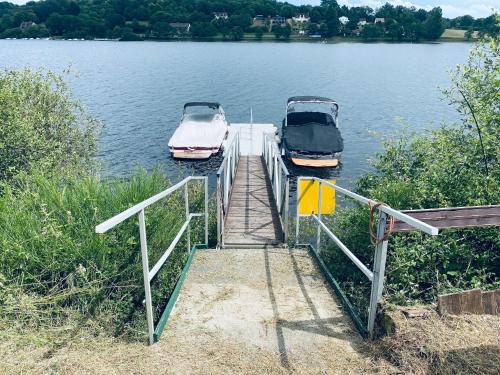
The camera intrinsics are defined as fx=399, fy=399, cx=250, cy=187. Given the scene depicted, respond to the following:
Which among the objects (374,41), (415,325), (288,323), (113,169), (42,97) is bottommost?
(113,169)

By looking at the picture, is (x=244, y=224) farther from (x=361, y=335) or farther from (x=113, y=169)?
(x=113, y=169)

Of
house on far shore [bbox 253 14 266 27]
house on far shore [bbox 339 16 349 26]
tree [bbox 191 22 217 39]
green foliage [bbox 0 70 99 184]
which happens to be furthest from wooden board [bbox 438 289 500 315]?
house on far shore [bbox 253 14 266 27]

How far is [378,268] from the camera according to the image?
125 inches

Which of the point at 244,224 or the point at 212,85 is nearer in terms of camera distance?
the point at 244,224

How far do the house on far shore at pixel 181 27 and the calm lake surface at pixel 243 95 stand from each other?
60.2 meters

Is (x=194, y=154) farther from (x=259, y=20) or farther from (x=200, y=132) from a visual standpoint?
(x=259, y=20)

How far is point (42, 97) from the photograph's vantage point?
35.4 ft

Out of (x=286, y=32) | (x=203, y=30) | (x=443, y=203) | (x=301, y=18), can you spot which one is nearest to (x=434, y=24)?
(x=286, y=32)

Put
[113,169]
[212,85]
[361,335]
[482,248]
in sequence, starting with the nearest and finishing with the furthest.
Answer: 1. [361,335]
2. [482,248]
3. [113,169]
4. [212,85]

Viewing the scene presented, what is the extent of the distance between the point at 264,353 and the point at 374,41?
427 ft

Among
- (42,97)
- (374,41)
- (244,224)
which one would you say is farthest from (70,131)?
(374,41)

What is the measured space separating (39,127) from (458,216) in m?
10.5

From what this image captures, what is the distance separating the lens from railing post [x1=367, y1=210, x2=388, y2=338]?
309 centimetres

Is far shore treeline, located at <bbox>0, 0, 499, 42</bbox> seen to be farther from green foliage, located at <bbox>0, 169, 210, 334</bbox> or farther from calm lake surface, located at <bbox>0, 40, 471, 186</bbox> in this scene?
green foliage, located at <bbox>0, 169, 210, 334</bbox>
